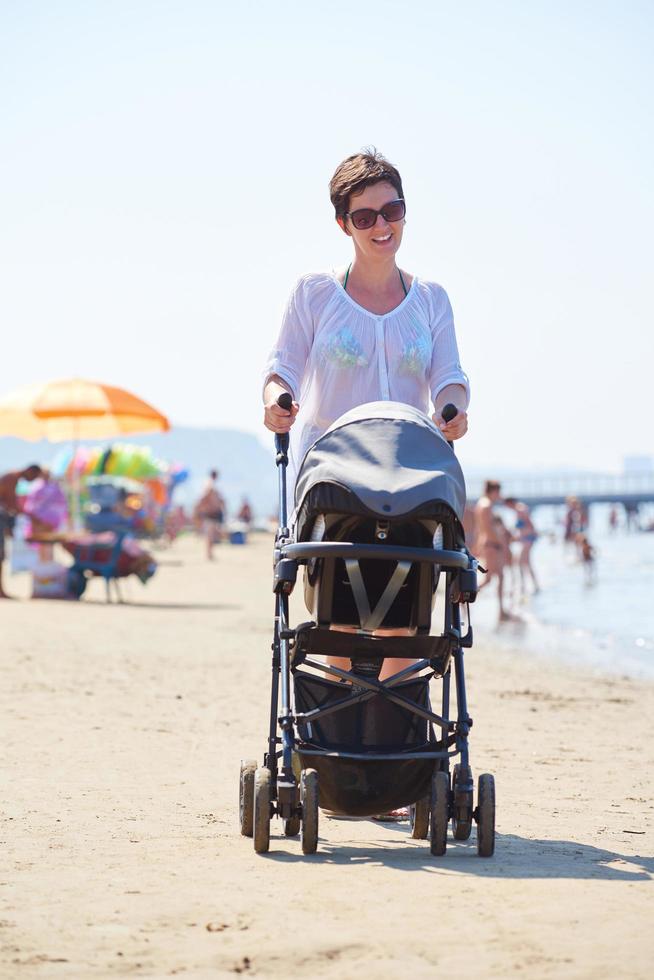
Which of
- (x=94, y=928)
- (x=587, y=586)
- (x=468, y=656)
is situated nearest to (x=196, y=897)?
(x=94, y=928)

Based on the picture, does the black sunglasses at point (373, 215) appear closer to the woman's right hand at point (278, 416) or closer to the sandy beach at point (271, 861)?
the woman's right hand at point (278, 416)

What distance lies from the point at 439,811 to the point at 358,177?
6.49 ft

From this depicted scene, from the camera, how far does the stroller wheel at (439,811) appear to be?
392cm

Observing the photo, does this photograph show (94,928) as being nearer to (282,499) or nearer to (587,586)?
(282,499)

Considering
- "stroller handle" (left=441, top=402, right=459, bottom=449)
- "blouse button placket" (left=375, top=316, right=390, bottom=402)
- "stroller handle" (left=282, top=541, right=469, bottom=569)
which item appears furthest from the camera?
"blouse button placket" (left=375, top=316, right=390, bottom=402)

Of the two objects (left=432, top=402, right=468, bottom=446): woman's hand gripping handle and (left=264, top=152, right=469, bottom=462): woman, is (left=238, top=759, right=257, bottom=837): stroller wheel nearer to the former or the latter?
(left=264, top=152, right=469, bottom=462): woman

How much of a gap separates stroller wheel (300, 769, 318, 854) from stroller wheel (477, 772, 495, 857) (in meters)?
0.45

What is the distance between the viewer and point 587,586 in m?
29.1

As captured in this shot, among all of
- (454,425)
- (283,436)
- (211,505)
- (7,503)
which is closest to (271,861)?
(283,436)

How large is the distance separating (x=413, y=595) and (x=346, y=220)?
134cm

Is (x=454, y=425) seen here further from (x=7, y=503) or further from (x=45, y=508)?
(x=45, y=508)

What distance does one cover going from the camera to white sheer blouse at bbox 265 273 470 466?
445cm

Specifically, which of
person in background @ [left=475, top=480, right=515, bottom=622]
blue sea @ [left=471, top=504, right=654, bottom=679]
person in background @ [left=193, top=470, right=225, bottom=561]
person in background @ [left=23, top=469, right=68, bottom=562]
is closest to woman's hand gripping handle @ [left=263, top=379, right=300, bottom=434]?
blue sea @ [left=471, top=504, right=654, bottom=679]

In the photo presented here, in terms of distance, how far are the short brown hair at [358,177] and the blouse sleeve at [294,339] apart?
291 millimetres
